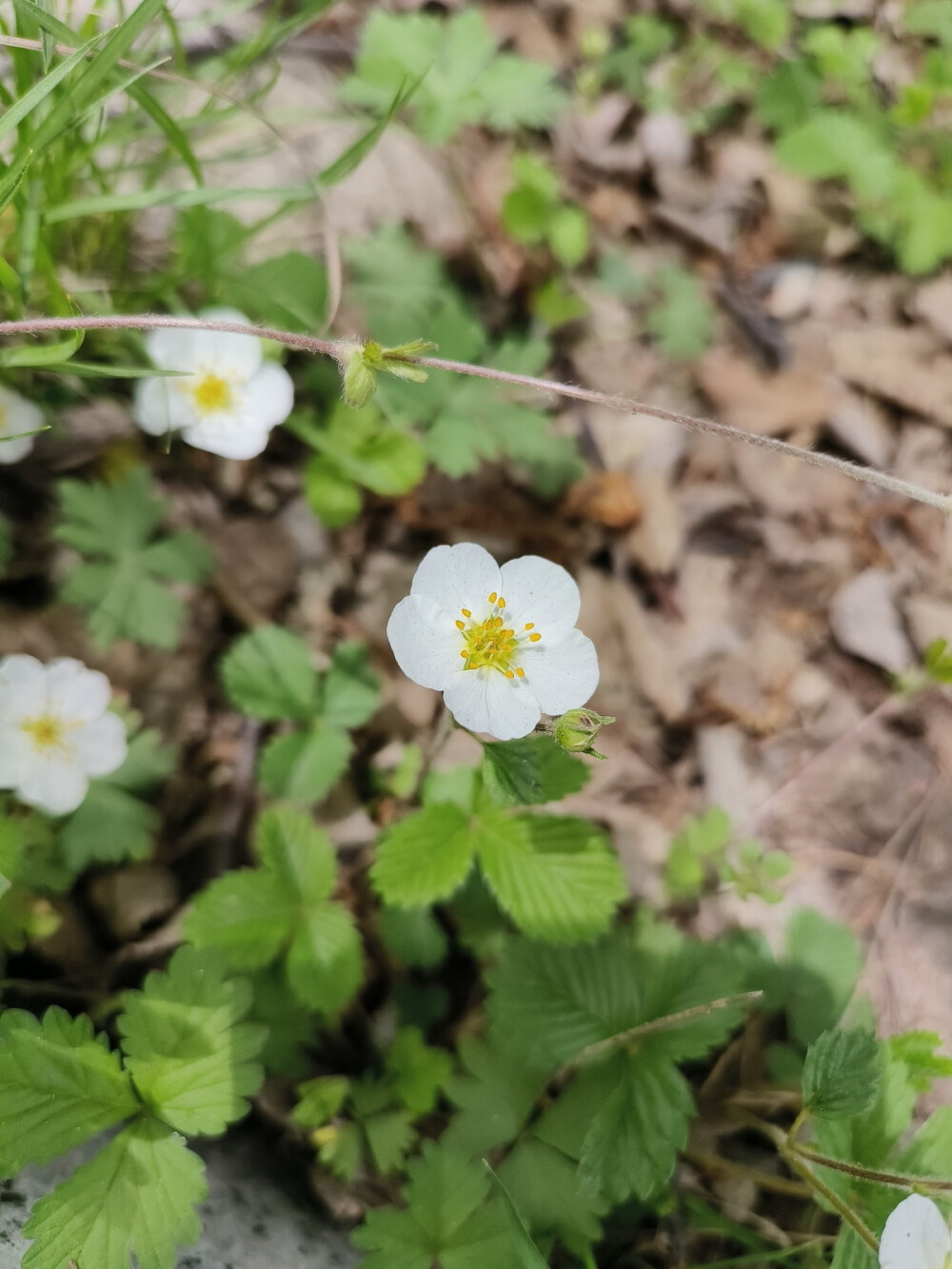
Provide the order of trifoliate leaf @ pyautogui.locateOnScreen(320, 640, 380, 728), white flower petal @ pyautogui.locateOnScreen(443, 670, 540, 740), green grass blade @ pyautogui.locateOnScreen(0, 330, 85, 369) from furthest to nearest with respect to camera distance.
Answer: trifoliate leaf @ pyautogui.locateOnScreen(320, 640, 380, 728), green grass blade @ pyautogui.locateOnScreen(0, 330, 85, 369), white flower petal @ pyautogui.locateOnScreen(443, 670, 540, 740)

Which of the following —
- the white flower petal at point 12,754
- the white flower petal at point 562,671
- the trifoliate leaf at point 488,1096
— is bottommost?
the trifoliate leaf at point 488,1096

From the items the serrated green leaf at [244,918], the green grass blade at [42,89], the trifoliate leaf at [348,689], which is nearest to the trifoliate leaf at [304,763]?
the trifoliate leaf at [348,689]

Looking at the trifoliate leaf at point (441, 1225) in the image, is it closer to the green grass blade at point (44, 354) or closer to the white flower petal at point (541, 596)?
the white flower petal at point (541, 596)

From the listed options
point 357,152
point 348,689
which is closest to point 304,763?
point 348,689

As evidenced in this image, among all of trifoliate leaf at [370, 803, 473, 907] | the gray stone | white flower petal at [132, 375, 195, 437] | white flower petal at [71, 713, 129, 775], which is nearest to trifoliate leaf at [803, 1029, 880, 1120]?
trifoliate leaf at [370, 803, 473, 907]

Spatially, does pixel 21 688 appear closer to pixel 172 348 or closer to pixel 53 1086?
pixel 53 1086

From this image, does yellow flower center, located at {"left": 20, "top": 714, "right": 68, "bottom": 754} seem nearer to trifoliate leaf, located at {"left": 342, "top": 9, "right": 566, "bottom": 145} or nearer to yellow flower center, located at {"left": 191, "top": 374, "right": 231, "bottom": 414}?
yellow flower center, located at {"left": 191, "top": 374, "right": 231, "bottom": 414}

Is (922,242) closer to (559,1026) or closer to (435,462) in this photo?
(435,462)
